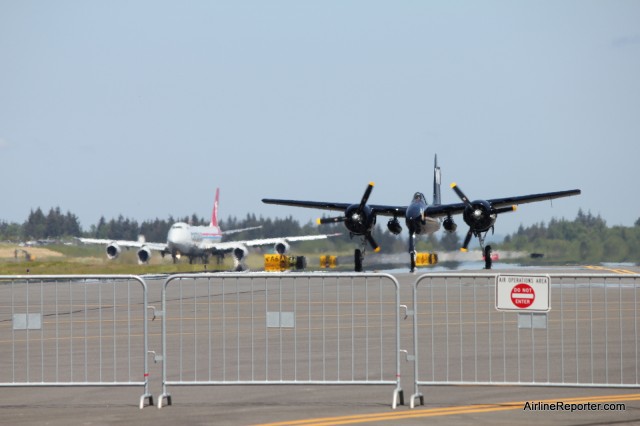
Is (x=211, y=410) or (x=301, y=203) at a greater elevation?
(x=301, y=203)

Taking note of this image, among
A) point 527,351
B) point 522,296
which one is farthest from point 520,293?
point 527,351

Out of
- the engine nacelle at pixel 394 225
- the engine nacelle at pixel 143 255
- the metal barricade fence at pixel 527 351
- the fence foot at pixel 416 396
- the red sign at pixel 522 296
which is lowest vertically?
the fence foot at pixel 416 396

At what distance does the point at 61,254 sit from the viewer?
6306 cm

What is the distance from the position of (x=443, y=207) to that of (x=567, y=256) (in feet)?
64.3

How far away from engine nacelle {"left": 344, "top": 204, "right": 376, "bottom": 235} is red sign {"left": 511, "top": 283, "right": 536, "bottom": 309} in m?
31.7

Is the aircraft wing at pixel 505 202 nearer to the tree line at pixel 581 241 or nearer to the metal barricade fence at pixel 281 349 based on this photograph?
the tree line at pixel 581 241

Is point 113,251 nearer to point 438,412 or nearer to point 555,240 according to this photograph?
point 555,240

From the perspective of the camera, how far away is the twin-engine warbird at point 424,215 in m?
43.1

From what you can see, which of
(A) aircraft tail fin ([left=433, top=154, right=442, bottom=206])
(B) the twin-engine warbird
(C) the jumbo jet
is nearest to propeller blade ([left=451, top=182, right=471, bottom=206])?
(B) the twin-engine warbird

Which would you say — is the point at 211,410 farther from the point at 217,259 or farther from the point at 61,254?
the point at 217,259

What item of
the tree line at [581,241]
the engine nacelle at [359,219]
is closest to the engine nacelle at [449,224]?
the engine nacelle at [359,219]

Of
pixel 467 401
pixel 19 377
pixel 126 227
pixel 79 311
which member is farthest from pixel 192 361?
pixel 126 227

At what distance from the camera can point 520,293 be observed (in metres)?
11.5

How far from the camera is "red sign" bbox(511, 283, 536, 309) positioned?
11.4m
